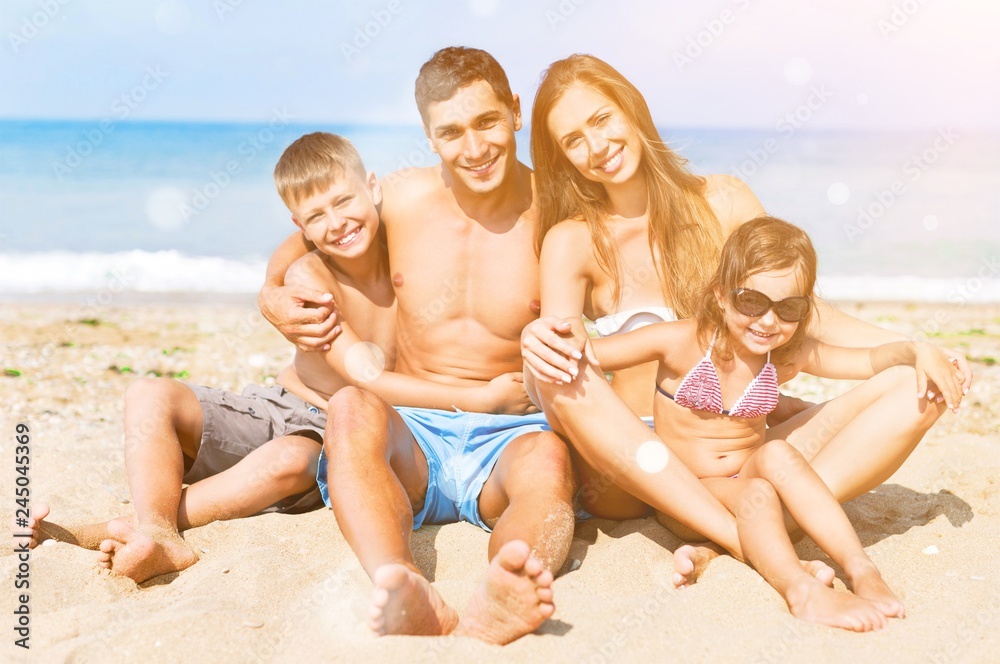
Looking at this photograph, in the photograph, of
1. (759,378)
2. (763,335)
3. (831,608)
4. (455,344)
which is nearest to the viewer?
(831,608)

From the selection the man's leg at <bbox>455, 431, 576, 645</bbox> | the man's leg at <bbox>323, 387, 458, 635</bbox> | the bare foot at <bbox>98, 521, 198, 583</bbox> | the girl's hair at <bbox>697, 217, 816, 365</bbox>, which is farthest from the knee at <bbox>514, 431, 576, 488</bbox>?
the bare foot at <bbox>98, 521, 198, 583</bbox>

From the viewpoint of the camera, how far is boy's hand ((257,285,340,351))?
3.66 metres

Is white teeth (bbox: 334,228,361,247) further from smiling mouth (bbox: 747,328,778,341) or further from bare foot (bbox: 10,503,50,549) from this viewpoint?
smiling mouth (bbox: 747,328,778,341)

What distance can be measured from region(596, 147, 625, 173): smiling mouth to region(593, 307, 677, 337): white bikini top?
24.2 inches

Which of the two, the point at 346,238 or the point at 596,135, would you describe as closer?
the point at 596,135

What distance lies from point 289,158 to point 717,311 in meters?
2.01

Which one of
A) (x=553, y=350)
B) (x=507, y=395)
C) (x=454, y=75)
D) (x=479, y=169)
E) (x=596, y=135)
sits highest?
(x=454, y=75)

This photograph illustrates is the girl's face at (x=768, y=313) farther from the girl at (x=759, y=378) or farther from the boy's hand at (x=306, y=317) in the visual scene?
the boy's hand at (x=306, y=317)

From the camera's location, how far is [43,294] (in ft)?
41.3

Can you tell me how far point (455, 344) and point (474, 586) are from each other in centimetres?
130

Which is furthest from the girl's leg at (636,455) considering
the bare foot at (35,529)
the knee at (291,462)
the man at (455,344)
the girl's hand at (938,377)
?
the bare foot at (35,529)

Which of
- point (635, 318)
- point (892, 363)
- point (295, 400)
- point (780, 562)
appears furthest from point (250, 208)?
point (780, 562)

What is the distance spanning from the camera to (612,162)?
371 cm

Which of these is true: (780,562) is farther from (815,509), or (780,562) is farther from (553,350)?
(553,350)
